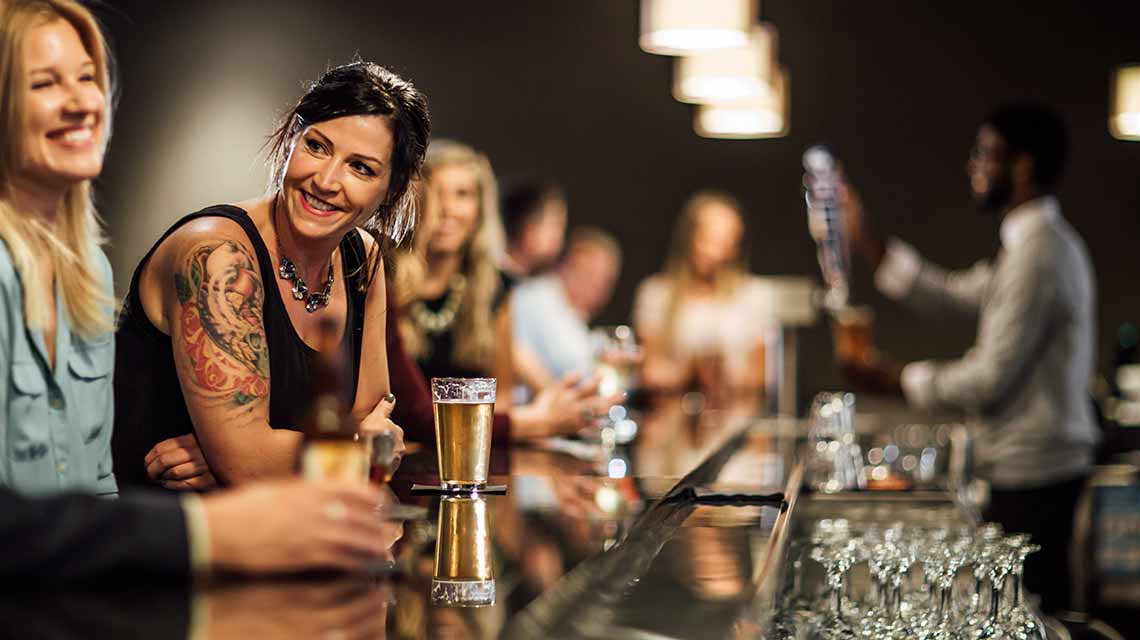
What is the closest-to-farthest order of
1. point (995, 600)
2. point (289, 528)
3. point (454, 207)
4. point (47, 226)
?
point (289, 528)
point (47, 226)
point (995, 600)
point (454, 207)

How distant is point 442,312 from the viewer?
358 centimetres

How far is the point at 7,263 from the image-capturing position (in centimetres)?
149

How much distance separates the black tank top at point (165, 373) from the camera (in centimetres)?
162

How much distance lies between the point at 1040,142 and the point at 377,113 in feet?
11.0

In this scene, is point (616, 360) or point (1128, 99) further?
point (1128, 99)

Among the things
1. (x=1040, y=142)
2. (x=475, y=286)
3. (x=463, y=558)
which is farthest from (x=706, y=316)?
(x=463, y=558)

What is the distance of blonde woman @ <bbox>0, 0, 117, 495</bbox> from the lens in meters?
1.49

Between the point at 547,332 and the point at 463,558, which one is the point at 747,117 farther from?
the point at 463,558

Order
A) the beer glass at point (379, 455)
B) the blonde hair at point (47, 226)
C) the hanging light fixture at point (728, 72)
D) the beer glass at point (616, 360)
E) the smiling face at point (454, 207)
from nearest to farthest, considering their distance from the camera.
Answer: the beer glass at point (379, 455) → the blonde hair at point (47, 226) → the beer glass at point (616, 360) → the smiling face at point (454, 207) → the hanging light fixture at point (728, 72)

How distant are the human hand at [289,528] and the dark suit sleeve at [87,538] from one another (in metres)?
0.03

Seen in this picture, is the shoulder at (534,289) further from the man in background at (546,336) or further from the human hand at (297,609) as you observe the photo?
the human hand at (297,609)

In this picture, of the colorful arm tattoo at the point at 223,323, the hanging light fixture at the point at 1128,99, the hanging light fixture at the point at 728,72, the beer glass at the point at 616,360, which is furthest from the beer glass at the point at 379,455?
the hanging light fixture at the point at 1128,99

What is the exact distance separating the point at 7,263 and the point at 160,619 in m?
0.68

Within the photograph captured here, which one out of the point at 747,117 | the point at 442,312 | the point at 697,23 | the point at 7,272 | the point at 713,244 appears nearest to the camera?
the point at 7,272
